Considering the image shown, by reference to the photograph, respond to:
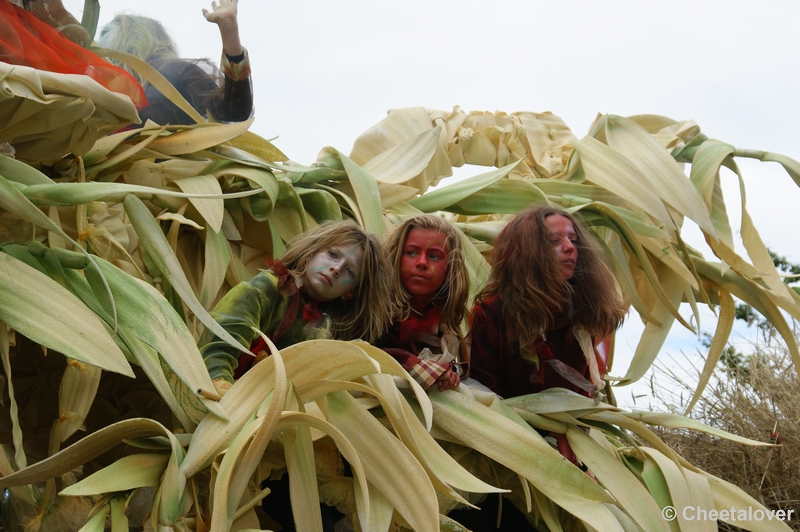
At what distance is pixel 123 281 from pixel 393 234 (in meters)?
0.56

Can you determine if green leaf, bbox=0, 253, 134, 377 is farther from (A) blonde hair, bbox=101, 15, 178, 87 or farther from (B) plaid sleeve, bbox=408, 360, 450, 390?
(A) blonde hair, bbox=101, 15, 178, 87

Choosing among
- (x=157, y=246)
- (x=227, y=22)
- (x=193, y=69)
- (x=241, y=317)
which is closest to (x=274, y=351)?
(x=157, y=246)

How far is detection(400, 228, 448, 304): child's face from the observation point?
1.45 metres

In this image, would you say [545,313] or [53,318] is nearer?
[53,318]

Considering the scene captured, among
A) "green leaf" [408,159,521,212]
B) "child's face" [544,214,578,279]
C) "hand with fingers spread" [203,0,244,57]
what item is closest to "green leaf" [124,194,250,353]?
"child's face" [544,214,578,279]

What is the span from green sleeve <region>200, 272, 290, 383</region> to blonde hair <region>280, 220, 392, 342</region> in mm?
54

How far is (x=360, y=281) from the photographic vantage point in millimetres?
1390

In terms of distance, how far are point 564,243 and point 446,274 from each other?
0.20 metres

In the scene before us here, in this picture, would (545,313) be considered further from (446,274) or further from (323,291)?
(323,291)

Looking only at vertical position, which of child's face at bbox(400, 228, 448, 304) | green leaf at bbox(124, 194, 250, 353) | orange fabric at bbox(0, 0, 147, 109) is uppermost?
orange fabric at bbox(0, 0, 147, 109)

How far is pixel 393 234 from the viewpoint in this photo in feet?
4.92

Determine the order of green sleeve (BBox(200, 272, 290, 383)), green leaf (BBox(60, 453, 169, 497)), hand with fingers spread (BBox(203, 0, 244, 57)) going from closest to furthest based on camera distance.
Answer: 1. green leaf (BBox(60, 453, 169, 497))
2. green sleeve (BBox(200, 272, 290, 383))
3. hand with fingers spread (BBox(203, 0, 244, 57))

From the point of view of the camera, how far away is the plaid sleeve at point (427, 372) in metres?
1.25

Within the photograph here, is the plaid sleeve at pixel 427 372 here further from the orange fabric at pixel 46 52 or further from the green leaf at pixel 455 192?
the orange fabric at pixel 46 52
